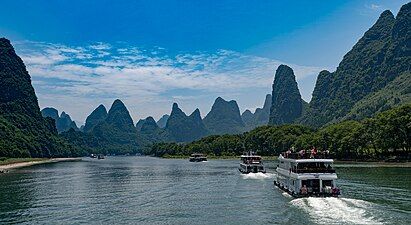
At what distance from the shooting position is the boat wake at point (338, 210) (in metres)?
43.4

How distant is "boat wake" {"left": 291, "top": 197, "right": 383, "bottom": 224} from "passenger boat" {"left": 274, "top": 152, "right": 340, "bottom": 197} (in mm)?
1326

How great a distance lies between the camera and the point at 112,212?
5422cm

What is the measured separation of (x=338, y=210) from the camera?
48.8 metres

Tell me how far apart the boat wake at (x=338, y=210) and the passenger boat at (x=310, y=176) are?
1326 millimetres

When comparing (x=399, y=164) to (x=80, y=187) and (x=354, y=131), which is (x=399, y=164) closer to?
(x=354, y=131)

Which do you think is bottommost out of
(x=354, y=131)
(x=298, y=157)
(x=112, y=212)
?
(x=112, y=212)

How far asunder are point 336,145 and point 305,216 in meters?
122

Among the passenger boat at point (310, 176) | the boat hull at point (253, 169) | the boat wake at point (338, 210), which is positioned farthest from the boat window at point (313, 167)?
the boat hull at point (253, 169)

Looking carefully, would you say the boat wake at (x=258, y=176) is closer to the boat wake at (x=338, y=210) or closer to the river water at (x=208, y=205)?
the river water at (x=208, y=205)

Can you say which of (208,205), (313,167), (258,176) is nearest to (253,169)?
(258,176)

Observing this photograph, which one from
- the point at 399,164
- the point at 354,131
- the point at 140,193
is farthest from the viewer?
the point at 354,131

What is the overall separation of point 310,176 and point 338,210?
Answer: 9576 mm

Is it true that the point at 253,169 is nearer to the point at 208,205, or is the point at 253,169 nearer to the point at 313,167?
the point at 313,167

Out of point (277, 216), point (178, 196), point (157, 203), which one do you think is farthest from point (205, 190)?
point (277, 216)
